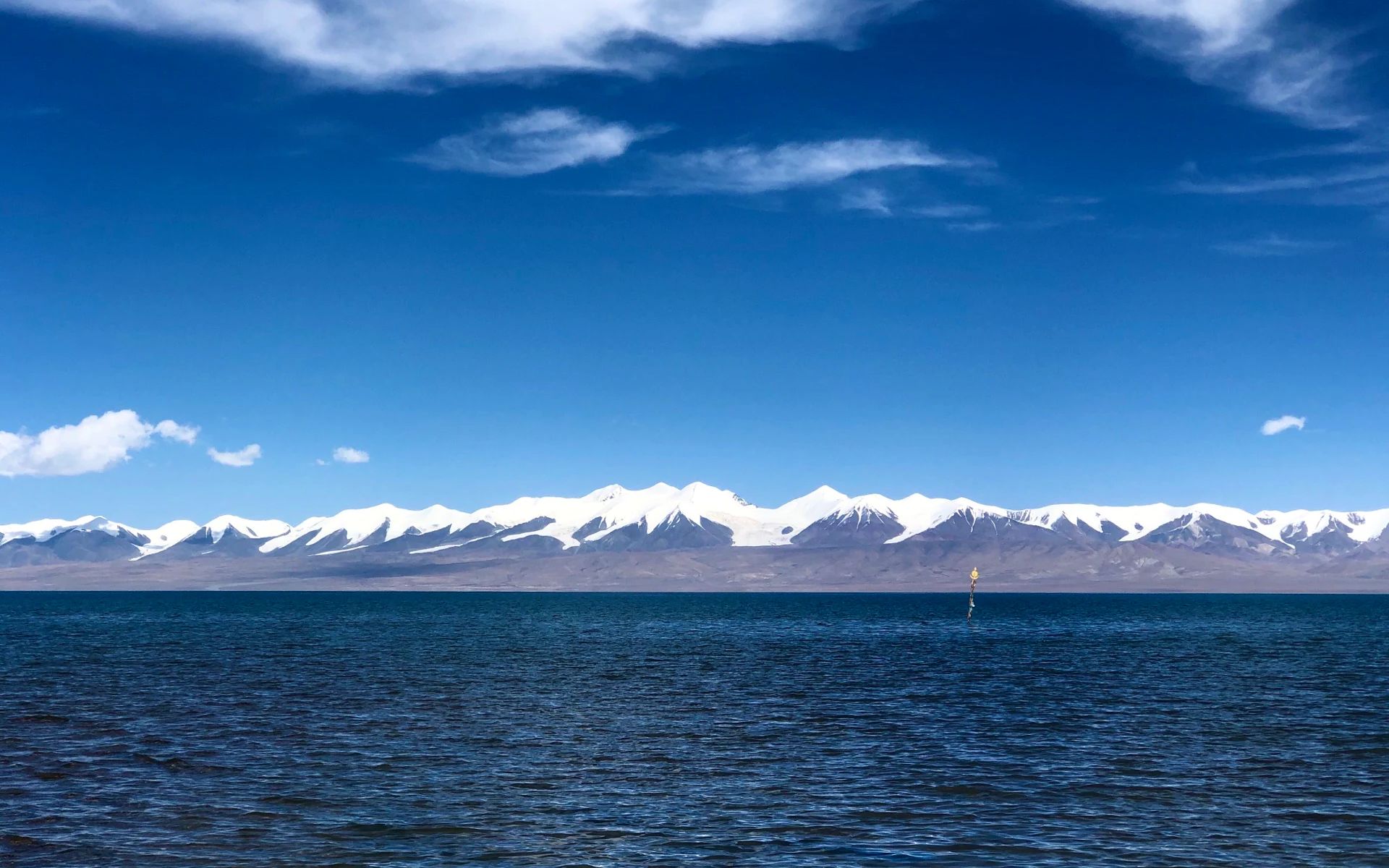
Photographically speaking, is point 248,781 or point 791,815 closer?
point 791,815

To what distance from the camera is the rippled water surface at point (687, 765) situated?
103 ft

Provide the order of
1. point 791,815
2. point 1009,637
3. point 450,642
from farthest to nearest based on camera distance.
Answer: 1. point 1009,637
2. point 450,642
3. point 791,815

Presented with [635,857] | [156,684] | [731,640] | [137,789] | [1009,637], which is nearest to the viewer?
[635,857]

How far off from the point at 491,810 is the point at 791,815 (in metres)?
8.30

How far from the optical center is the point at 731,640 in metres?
130

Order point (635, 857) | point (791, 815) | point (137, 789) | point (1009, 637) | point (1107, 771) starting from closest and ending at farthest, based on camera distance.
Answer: point (635, 857) → point (791, 815) → point (137, 789) → point (1107, 771) → point (1009, 637)

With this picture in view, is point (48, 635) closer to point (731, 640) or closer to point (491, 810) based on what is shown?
point (731, 640)

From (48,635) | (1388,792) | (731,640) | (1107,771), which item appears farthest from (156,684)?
(48,635)

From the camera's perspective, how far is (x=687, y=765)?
42938 millimetres

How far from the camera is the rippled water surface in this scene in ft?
103

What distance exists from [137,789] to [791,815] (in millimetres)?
19399

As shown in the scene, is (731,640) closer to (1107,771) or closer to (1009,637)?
(1009,637)

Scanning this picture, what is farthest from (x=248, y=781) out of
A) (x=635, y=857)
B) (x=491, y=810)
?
(x=635, y=857)

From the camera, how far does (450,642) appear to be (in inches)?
4779
